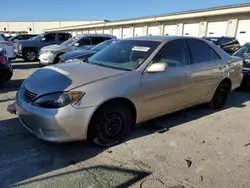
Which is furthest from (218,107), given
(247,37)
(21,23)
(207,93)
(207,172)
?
(21,23)

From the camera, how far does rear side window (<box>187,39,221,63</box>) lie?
4.41 m

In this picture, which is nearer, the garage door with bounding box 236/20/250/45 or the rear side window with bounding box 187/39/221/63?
the rear side window with bounding box 187/39/221/63

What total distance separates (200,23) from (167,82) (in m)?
20.3

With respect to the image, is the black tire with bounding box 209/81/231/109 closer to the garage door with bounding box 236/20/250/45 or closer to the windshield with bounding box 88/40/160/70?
the windshield with bounding box 88/40/160/70

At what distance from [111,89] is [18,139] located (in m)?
1.62

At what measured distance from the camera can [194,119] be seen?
4.61 m

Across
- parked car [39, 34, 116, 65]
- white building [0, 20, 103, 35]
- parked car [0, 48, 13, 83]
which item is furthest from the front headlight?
white building [0, 20, 103, 35]

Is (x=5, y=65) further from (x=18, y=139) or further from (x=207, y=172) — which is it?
(x=207, y=172)

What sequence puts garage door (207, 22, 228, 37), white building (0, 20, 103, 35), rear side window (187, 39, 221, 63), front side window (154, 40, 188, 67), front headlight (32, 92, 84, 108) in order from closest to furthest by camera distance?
front headlight (32, 92, 84, 108), front side window (154, 40, 188, 67), rear side window (187, 39, 221, 63), garage door (207, 22, 228, 37), white building (0, 20, 103, 35)

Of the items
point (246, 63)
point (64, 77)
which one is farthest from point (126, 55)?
point (246, 63)

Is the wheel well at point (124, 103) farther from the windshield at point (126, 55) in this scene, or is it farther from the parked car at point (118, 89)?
the windshield at point (126, 55)

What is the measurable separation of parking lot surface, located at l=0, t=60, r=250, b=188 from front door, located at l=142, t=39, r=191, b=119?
17.8 inches

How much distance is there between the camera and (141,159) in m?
3.09

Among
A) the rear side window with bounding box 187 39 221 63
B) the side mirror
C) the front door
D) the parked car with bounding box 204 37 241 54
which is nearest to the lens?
the side mirror
